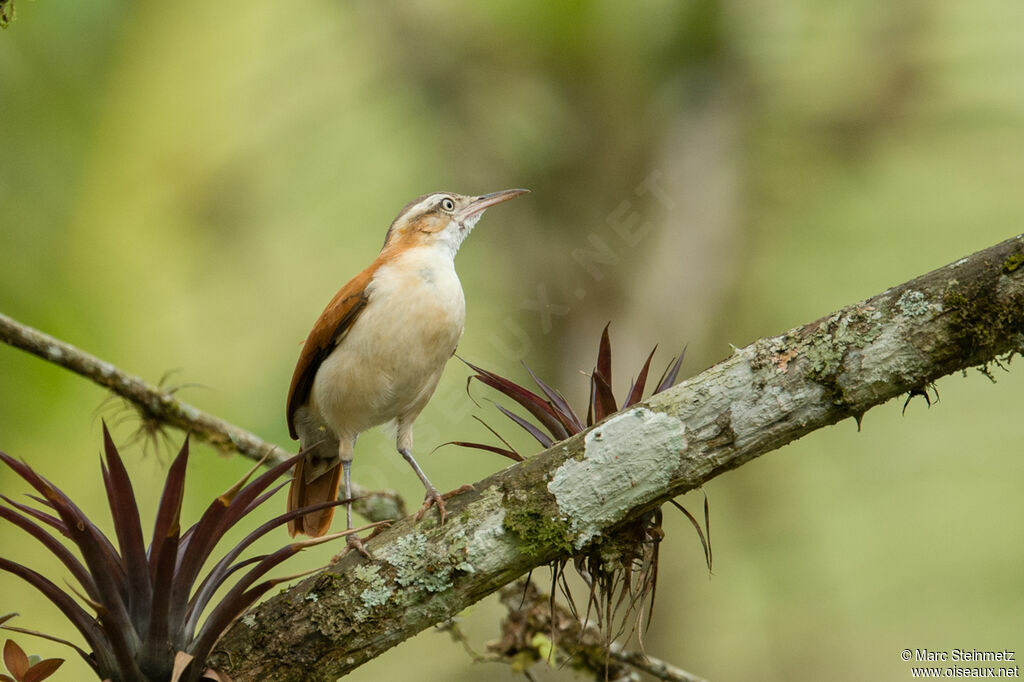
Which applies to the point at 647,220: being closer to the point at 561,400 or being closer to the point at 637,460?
the point at 561,400

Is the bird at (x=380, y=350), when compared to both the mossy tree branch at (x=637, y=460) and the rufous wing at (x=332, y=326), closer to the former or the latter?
the rufous wing at (x=332, y=326)

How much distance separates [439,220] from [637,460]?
2063 millimetres

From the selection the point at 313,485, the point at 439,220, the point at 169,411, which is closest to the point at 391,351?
the point at 439,220

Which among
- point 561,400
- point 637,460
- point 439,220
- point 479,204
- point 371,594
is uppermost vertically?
point 479,204

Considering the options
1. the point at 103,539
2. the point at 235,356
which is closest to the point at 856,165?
the point at 235,356

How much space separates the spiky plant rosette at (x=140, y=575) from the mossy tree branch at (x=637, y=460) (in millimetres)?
106

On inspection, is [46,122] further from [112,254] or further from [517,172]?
[517,172]

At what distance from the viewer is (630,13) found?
7.38 meters

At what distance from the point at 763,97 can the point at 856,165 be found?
977mm

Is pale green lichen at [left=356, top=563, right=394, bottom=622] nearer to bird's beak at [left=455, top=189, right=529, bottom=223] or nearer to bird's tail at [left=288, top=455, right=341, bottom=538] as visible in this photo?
bird's tail at [left=288, top=455, right=341, bottom=538]

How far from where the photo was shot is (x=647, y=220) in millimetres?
7090

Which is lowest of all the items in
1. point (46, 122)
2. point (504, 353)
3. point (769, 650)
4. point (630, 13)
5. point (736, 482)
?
point (769, 650)

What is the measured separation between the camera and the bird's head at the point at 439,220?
4000 millimetres

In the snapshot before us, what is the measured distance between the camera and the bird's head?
4000mm
